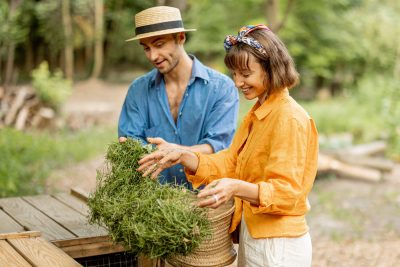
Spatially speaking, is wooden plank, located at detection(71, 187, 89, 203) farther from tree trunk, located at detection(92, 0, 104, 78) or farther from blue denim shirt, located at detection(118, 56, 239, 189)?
tree trunk, located at detection(92, 0, 104, 78)

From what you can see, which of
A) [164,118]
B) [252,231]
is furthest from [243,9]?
[252,231]

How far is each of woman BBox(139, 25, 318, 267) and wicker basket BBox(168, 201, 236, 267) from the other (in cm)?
9

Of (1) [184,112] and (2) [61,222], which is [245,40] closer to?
(1) [184,112]

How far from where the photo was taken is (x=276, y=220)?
2604mm

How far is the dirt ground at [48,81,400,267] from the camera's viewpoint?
6457 mm

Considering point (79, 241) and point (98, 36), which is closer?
point (79, 241)

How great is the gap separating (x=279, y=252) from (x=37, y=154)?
7.95 metres

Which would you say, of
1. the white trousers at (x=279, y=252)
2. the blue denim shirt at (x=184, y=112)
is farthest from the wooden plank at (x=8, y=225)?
the white trousers at (x=279, y=252)

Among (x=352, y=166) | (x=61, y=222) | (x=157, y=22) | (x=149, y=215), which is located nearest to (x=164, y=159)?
(x=149, y=215)

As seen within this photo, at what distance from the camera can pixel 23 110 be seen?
1316 centimetres

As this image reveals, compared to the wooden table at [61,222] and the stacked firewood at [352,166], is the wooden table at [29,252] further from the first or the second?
the stacked firewood at [352,166]

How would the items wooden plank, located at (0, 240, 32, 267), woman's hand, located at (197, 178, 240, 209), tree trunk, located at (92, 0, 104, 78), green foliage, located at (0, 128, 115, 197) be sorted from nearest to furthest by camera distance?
woman's hand, located at (197, 178, 240, 209), wooden plank, located at (0, 240, 32, 267), green foliage, located at (0, 128, 115, 197), tree trunk, located at (92, 0, 104, 78)

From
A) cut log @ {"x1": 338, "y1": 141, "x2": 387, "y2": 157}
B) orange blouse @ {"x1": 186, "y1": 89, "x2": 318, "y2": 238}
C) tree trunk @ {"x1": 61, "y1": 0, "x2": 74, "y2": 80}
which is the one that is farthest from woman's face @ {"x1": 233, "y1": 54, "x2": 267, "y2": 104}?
tree trunk @ {"x1": 61, "y1": 0, "x2": 74, "y2": 80}

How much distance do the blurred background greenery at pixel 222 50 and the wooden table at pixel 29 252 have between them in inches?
292
